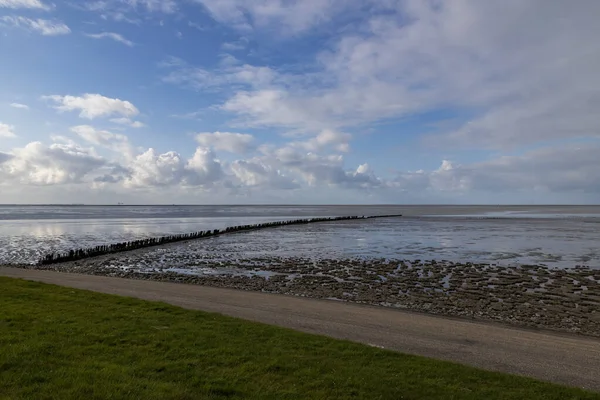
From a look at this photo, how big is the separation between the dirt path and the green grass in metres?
1.51

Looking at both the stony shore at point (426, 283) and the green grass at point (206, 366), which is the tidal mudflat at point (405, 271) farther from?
the green grass at point (206, 366)

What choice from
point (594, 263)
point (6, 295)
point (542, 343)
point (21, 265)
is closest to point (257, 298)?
point (6, 295)

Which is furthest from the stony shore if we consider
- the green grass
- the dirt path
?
the green grass

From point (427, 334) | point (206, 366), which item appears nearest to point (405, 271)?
point (427, 334)

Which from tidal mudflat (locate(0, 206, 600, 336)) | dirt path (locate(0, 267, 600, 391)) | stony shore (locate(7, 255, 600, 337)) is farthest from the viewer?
tidal mudflat (locate(0, 206, 600, 336))

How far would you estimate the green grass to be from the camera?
21.5 ft

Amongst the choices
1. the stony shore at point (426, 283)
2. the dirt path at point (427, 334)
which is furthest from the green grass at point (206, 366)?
the stony shore at point (426, 283)

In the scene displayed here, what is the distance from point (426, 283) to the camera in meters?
22.9

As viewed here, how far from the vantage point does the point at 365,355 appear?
29.0ft

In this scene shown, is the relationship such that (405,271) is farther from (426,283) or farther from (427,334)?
(427,334)

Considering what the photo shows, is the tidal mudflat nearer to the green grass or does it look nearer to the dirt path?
the dirt path

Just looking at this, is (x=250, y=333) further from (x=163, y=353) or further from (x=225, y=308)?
(x=225, y=308)

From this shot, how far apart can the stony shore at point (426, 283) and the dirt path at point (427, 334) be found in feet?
8.42

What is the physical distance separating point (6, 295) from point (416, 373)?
12.7 m
